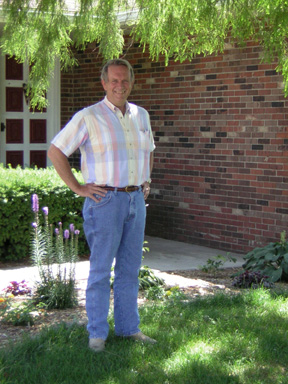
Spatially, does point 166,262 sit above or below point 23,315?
below

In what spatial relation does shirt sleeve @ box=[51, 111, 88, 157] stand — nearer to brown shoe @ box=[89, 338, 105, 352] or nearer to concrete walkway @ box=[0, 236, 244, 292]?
brown shoe @ box=[89, 338, 105, 352]

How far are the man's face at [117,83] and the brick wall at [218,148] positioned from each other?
15.2 ft

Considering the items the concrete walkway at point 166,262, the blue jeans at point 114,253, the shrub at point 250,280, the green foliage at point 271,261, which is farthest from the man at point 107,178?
the green foliage at point 271,261

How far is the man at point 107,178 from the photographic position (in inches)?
184

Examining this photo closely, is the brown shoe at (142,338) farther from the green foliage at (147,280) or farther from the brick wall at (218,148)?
the brick wall at (218,148)

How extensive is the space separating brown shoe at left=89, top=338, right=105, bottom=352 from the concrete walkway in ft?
5.97

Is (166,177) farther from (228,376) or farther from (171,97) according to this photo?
(228,376)

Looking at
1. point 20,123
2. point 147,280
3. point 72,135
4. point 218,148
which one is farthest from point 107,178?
point 20,123

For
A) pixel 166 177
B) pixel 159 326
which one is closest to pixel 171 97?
pixel 166 177

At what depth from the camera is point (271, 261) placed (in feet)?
24.8

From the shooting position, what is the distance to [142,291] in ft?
22.0

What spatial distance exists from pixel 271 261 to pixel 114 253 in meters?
3.24

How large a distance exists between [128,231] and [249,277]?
104 inches

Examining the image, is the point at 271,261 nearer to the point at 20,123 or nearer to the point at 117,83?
the point at 117,83
